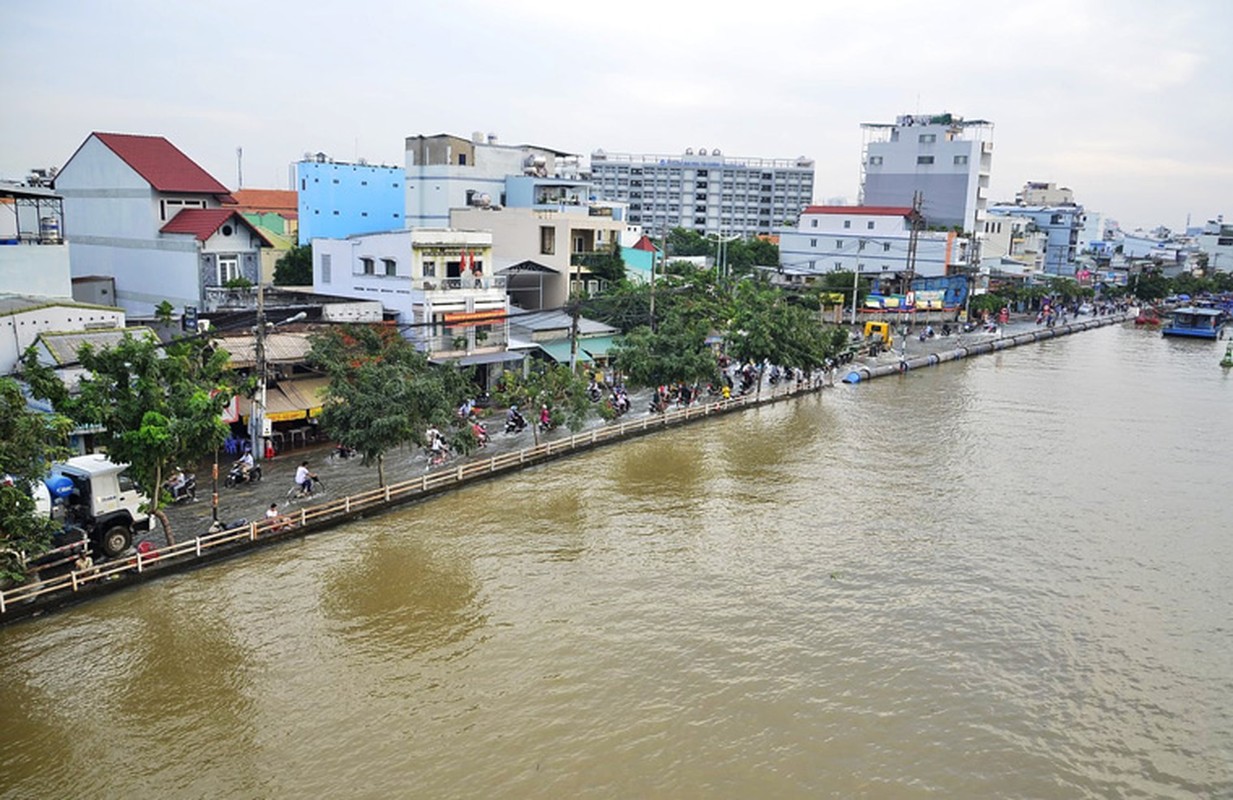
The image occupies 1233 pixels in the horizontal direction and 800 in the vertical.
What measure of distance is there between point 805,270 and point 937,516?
172 ft

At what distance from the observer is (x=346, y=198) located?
5806cm

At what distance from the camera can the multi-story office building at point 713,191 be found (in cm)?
10888

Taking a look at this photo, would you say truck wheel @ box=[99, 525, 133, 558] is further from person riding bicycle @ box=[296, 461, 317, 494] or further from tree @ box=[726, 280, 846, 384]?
tree @ box=[726, 280, 846, 384]

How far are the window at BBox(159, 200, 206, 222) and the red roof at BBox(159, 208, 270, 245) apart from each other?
315mm

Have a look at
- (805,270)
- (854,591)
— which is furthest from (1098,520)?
(805,270)

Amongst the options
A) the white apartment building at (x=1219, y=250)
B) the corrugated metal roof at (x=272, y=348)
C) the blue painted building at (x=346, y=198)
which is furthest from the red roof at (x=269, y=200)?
the white apartment building at (x=1219, y=250)

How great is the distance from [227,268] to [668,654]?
27.3 meters

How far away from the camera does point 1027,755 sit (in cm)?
1316

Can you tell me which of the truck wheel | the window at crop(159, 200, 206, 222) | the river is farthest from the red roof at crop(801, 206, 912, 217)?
the truck wheel

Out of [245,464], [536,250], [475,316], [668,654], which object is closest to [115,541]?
[245,464]

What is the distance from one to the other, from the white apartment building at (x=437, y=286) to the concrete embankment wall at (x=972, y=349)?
1941cm

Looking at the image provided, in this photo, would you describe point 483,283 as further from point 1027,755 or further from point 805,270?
point 805,270

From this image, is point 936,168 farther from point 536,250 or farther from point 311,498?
point 311,498

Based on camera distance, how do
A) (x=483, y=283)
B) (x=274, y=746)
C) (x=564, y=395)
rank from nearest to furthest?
(x=274, y=746) < (x=564, y=395) < (x=483, y=283)
